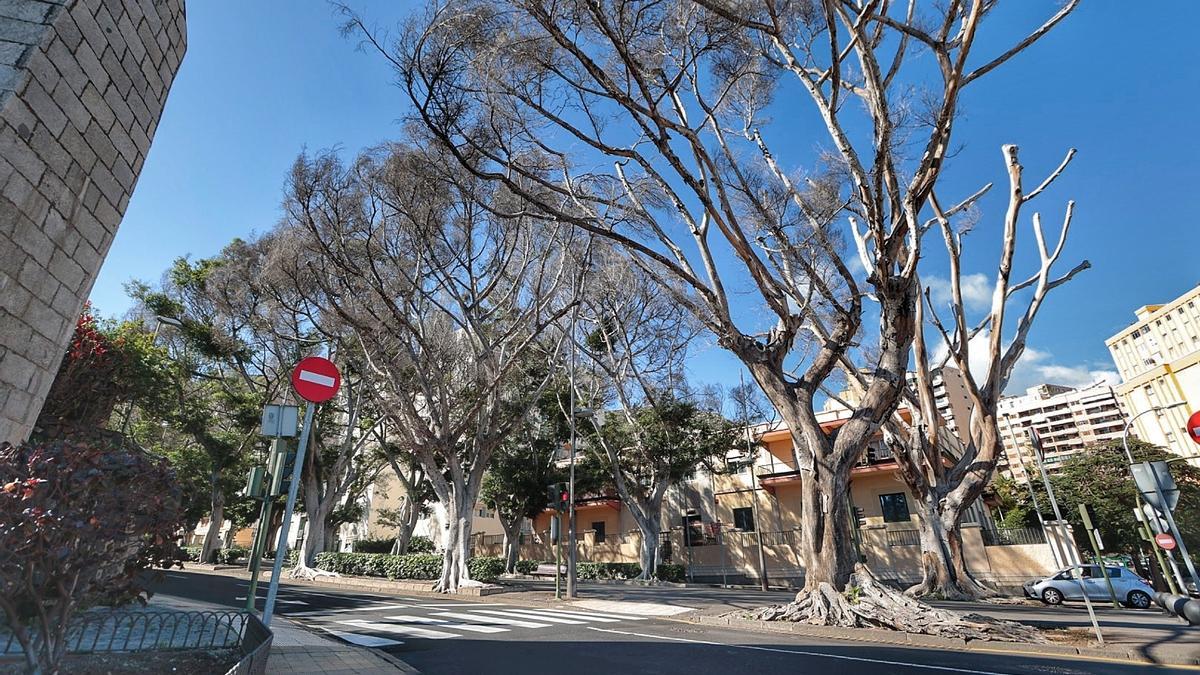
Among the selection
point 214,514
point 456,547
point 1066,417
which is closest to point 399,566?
point 456,547

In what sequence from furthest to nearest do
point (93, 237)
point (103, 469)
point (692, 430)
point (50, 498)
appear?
point (692, 430)
point (93, 237)
point (103, 469)
point (50, 498)

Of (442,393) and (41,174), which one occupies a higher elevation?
(442,393)

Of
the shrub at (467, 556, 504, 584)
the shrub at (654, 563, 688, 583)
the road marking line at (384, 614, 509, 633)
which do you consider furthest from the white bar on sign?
the shrub at (654, 563, 688, 583)

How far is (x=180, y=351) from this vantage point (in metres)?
25.2

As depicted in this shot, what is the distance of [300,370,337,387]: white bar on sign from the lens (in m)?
6.18

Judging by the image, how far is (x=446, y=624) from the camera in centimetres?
1077

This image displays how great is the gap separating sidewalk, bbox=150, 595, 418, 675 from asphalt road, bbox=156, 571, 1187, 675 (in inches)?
17.2

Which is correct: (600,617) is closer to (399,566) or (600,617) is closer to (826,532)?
(826,532)

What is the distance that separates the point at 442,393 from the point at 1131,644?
1596 cm

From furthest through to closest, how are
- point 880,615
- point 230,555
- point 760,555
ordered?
point 230,555
point 760,555
point 880,615

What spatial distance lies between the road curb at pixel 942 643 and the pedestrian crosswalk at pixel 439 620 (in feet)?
11.0

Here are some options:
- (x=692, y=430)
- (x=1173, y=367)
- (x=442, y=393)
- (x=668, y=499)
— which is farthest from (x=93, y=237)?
(x=1173, y=367)

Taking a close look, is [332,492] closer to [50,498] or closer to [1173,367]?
[50,498]

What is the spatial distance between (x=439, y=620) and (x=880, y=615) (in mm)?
8171
